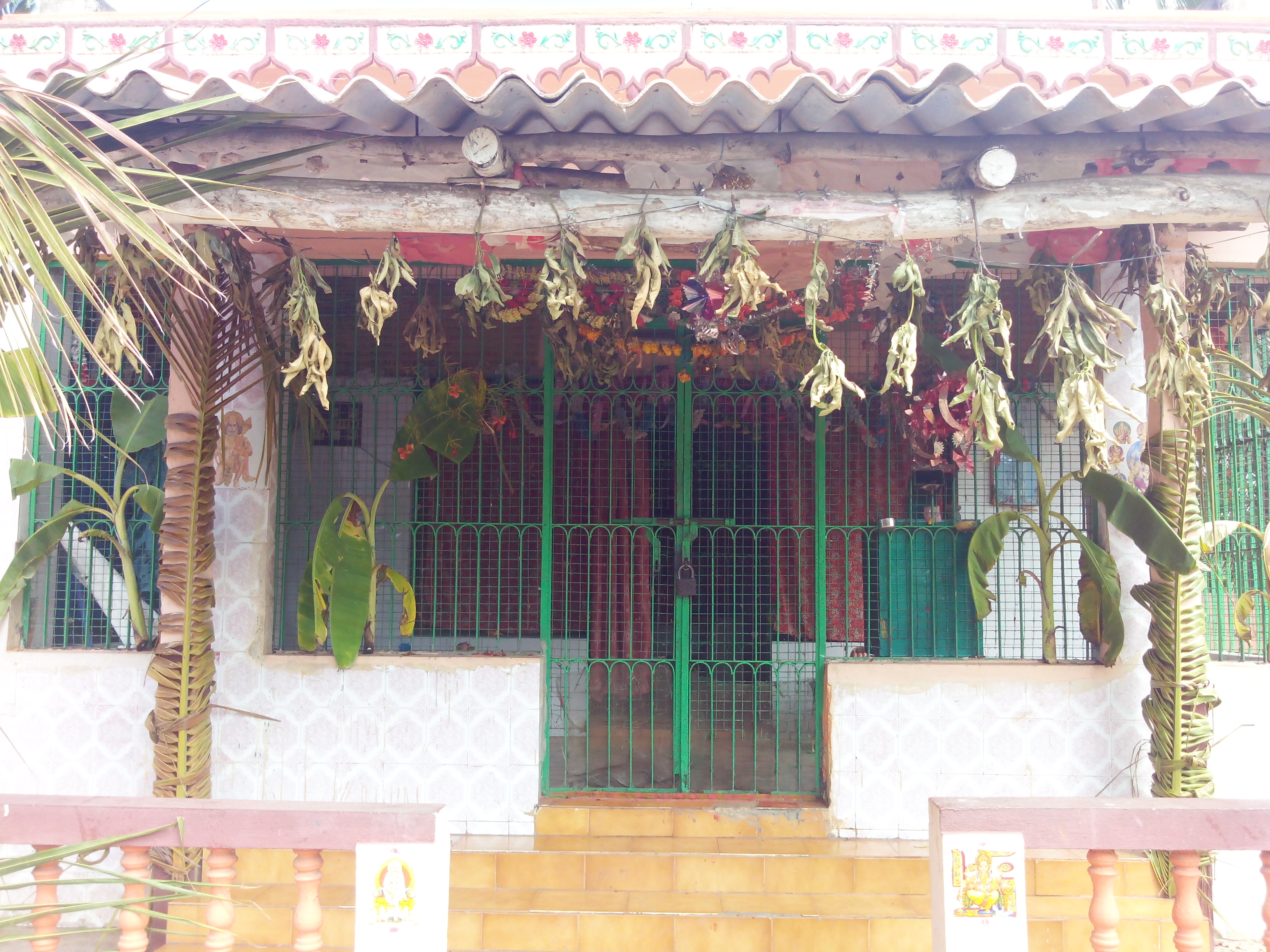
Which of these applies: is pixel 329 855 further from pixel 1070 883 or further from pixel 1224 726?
pixel 1224 726

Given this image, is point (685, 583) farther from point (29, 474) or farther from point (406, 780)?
point (29, 474)

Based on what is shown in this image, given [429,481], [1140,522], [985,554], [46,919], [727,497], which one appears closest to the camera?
[46,919]

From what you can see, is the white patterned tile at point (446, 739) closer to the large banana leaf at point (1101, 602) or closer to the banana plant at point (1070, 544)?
the banana plant at point (1070, 544)

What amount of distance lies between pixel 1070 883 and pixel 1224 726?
1.17 meters

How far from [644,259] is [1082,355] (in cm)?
164

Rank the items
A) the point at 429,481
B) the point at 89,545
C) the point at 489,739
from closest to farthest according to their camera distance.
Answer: the point at 489,739, the point at 89,545, the point at 429,481

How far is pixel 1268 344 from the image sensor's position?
4.70 m

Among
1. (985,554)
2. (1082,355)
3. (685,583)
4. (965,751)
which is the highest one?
(1082,355)

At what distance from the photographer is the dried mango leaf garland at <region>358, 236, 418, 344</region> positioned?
313cm

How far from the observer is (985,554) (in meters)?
4.37

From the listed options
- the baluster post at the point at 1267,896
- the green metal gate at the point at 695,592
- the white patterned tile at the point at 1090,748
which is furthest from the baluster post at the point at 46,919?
the white patterned tile at the point at 1090,748

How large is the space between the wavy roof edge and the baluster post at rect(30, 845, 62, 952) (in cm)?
236

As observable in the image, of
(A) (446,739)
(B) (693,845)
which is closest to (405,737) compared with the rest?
(A) (446,739)

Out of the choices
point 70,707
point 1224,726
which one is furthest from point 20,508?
point 1224,726
